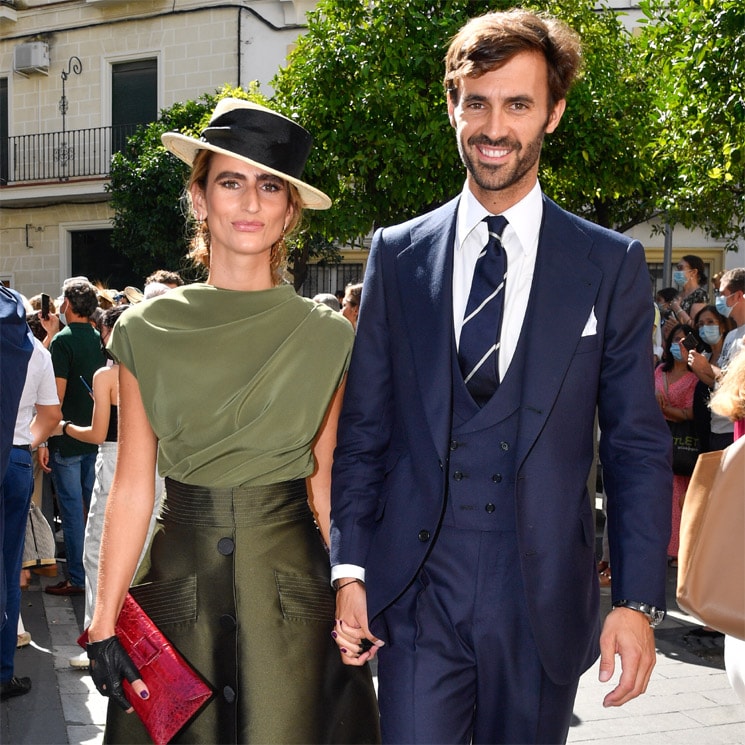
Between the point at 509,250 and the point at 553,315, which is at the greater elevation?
the point at 509,250

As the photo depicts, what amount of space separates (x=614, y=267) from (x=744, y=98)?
6.93 meters

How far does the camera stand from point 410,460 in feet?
8.68

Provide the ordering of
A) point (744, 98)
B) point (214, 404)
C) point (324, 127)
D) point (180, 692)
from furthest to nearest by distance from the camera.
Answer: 1. point (324, 127)
2. point (744, 98)
3. point (214, 404)
4. point (180, 692)

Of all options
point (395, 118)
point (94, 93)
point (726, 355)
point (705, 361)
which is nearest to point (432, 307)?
point (726, 355)

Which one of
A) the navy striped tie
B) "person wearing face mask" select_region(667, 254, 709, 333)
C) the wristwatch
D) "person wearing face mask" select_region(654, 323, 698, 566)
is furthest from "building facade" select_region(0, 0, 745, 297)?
the wristwatch

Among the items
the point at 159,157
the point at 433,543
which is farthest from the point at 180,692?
the point at 159,157

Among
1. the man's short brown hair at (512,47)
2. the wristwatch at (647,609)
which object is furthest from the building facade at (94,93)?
the wristwatch at (647,609)

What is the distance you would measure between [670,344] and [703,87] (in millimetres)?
2773

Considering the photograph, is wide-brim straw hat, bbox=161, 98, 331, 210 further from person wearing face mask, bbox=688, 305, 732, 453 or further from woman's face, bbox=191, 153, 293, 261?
person wearing face mask, bbox=688, 305, 732, 453

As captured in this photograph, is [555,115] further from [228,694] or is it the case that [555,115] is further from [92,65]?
[92,65]

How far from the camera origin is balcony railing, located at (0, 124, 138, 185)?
23.2 metres

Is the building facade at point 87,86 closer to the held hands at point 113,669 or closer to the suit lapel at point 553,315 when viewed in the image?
the suit lapel at point 553,315

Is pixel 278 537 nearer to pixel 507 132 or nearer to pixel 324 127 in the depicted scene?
pixel 507 132

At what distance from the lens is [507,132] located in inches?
104
